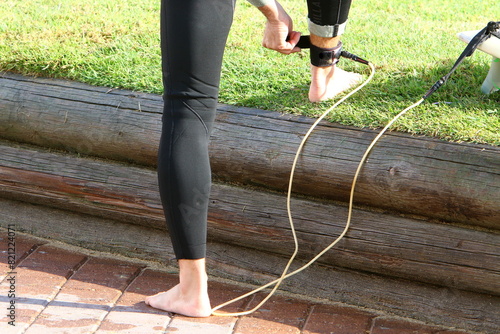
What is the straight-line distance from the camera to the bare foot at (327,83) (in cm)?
293

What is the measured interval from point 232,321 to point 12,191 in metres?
1.33

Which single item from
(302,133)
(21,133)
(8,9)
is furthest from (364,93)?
(8,9)

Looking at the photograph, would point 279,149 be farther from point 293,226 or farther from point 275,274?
point 275,274

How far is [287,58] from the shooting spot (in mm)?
3520

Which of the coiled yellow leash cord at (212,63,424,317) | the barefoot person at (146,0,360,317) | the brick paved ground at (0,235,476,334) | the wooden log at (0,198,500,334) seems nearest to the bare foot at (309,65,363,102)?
the coiled yellow leash cord at (212,63,424,317)

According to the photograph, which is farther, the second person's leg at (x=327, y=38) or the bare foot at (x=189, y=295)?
the second person's leg at (x=327, y=38)

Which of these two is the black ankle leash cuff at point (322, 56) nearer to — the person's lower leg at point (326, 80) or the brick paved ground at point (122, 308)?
the person's lower leg at point (326, 80)

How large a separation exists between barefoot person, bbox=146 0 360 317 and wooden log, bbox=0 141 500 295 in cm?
44

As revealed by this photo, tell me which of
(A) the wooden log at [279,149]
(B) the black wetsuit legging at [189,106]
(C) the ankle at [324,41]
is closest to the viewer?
(B) the black wetsuit legging at [189,106]

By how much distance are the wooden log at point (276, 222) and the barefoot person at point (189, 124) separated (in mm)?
442

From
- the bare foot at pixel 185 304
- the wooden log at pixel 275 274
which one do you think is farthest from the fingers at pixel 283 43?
the bare foot at pixel 185 304

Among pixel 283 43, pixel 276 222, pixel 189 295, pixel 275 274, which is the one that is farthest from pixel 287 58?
pixel 189 295

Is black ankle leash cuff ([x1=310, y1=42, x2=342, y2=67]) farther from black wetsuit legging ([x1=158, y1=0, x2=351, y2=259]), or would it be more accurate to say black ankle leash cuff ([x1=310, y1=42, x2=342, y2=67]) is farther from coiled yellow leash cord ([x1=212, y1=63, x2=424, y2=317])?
black wetsuit legging ([x1=158, y1=0, x2=351, y2=259])

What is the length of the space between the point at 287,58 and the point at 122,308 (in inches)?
61.1
